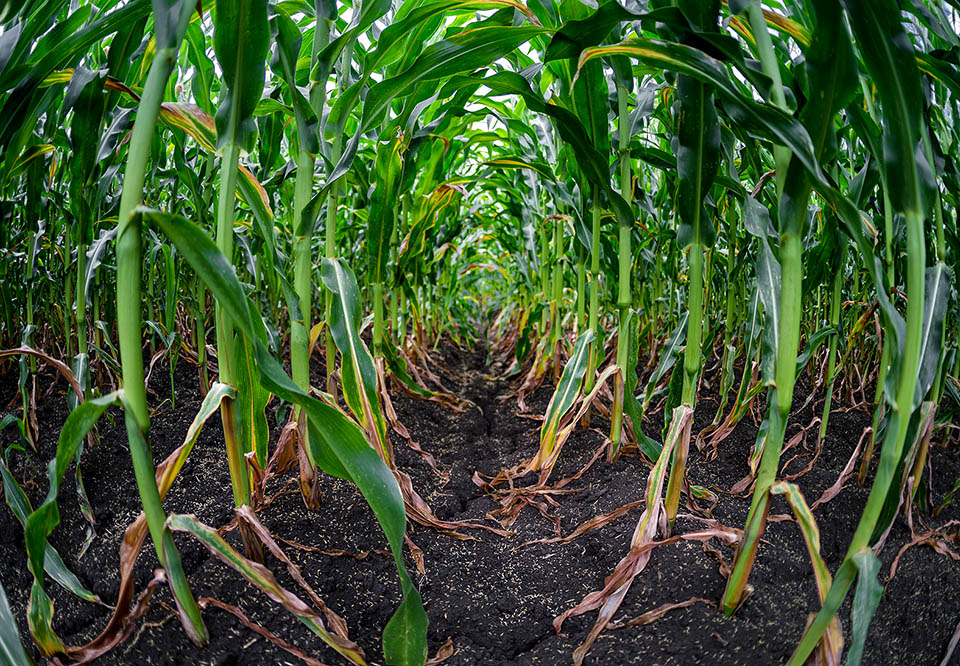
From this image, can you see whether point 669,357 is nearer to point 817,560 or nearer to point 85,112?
point 817,560

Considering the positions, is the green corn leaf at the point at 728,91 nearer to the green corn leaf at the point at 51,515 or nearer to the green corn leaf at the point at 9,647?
the green corn leaf at the point at 51,515

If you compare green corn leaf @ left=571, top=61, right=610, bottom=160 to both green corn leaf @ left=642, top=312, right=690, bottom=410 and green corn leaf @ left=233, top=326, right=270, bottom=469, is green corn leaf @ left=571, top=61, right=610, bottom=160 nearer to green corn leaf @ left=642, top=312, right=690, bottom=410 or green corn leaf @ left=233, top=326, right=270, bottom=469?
green corn leaf @ left=642, top=312, right=690, bottom=410

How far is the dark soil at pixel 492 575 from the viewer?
90cm

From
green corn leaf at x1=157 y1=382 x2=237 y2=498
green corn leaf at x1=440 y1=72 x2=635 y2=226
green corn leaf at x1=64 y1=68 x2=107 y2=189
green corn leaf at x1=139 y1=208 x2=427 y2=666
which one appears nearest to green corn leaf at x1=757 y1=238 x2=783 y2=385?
green corn leaf at x1=440 y1=72 x2=635 y2=226

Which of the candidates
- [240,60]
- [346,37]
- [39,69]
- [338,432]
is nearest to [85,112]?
[39,69]

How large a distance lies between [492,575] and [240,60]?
38.0 inches

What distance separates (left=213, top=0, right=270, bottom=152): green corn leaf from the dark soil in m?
0.72

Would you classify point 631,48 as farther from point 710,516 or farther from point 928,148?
point 710,516

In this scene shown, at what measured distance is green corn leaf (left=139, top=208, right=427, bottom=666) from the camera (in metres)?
0.69

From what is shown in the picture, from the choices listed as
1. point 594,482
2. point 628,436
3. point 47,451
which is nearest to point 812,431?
point 628,436

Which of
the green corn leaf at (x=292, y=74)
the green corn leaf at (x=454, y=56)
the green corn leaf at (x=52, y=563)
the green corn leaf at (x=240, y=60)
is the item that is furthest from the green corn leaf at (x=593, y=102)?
the green corn leaf at (x=52, y=563)

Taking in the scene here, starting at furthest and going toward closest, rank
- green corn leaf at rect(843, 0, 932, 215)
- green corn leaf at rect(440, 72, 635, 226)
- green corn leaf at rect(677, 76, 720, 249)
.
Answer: green corn leaf at rect(440, 72, 635, 226)
green corn leaf at rect(677, 76, 720, 249)
green corn leaf at rect(843, 0, 932, 215)

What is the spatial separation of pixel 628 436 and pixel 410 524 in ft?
2.59

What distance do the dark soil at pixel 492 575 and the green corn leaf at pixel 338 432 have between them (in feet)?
0.53
